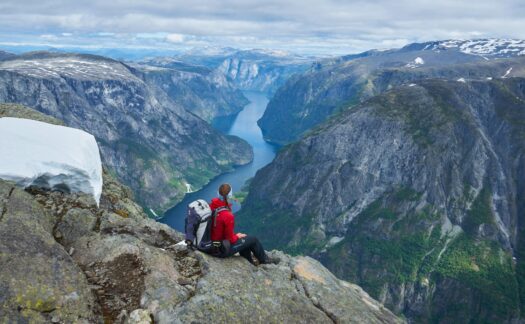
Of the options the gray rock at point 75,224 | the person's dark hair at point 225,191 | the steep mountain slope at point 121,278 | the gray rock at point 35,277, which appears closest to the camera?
the gray rock at point 35,277

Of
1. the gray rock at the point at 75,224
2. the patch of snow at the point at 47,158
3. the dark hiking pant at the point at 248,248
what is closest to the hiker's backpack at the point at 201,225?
the dark hiking pant at the point at 248,248

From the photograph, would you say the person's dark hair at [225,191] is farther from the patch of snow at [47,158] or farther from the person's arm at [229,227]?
the patch of snow at [47,158]

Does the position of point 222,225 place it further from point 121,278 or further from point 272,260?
point 272,260

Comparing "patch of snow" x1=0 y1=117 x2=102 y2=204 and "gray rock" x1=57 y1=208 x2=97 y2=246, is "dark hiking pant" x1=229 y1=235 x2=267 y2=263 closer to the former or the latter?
"gray rock" x1=57 y1=208 x2=97 y2=246

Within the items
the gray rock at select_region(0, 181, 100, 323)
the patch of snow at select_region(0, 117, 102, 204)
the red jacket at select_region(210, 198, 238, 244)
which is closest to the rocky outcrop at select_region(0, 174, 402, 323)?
the gray rock at select_region(0, 181, 100, 323)

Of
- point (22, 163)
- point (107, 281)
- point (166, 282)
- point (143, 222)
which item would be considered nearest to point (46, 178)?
point (22, 163)

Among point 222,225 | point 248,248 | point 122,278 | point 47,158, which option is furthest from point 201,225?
point 47,158

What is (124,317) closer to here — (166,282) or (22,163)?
(166,282)
